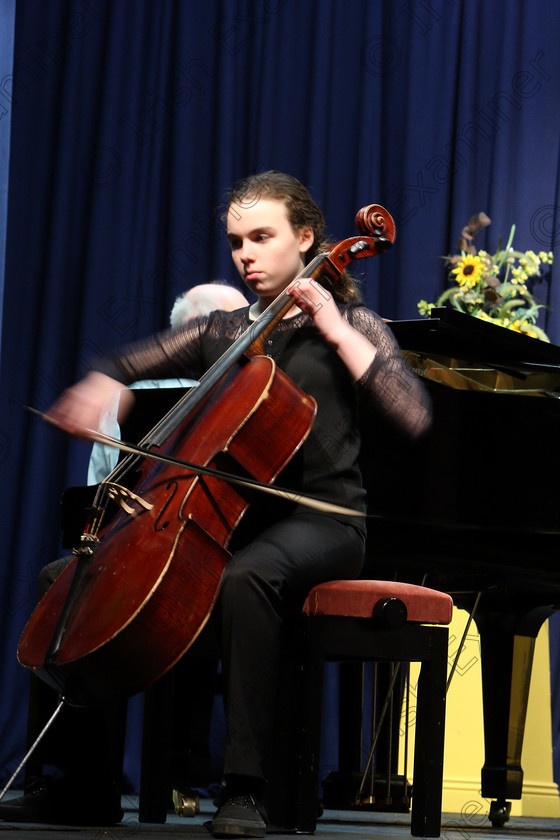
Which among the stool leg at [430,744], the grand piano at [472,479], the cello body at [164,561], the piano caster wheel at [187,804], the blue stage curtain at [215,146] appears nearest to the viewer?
the cello body at [164,561]

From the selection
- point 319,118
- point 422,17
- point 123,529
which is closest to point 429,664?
point 123,529

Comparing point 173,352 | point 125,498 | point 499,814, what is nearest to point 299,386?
point 173,352

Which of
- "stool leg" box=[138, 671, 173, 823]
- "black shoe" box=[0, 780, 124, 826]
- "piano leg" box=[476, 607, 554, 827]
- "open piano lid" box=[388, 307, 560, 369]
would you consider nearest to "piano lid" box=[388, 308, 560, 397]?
"open piano lid" box=[388, 307, 560, 369]

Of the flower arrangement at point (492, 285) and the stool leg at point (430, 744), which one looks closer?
the stool leg at point (430, 744)

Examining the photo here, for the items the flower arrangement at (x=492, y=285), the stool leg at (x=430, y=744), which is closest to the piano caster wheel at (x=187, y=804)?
the stool leg at (x=430, y=744)

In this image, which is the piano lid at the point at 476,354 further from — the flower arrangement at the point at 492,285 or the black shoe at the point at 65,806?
the black shoe at the point at 65,806

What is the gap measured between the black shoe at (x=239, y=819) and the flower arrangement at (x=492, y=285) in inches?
92.6

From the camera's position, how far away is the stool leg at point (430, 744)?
1898mm

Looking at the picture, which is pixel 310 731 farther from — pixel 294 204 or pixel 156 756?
pixel 294 204

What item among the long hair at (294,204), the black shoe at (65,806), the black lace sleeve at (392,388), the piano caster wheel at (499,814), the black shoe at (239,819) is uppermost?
the long hair at (294,204)

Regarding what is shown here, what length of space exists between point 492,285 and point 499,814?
5.65ft

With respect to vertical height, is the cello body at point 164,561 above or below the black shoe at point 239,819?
above

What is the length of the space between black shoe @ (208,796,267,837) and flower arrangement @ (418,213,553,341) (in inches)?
92.6

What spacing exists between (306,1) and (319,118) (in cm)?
47
